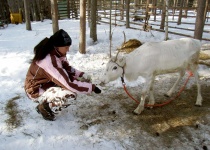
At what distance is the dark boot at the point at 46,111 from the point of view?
3515 millimetres

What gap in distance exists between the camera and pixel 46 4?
67.3 feet

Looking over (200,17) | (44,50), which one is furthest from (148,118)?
(200,17)

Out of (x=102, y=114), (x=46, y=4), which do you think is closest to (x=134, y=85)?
(x=102, y=114)

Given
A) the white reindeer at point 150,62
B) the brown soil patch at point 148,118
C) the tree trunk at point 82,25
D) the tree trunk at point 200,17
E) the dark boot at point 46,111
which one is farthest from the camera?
the tree trunk at point 200,17

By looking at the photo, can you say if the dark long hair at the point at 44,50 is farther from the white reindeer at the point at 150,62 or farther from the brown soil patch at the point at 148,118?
the brown soil patch at the point at 148,118

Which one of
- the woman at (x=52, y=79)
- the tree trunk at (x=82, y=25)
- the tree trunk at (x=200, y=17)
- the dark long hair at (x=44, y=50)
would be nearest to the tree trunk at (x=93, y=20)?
the tree trunk at (x=82, y=25)

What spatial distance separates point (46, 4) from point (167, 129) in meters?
20.1

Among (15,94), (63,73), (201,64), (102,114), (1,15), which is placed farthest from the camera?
(1,15)

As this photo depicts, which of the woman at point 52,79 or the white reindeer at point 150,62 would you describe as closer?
the woman at point 52,79

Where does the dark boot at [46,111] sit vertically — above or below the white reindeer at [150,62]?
below

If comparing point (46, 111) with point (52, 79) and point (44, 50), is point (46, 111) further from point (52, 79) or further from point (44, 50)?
point (44, 50)

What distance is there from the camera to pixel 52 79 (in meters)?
3.22

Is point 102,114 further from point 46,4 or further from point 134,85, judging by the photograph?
point 46,4

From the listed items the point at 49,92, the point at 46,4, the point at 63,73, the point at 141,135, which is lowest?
the point at 141,135
